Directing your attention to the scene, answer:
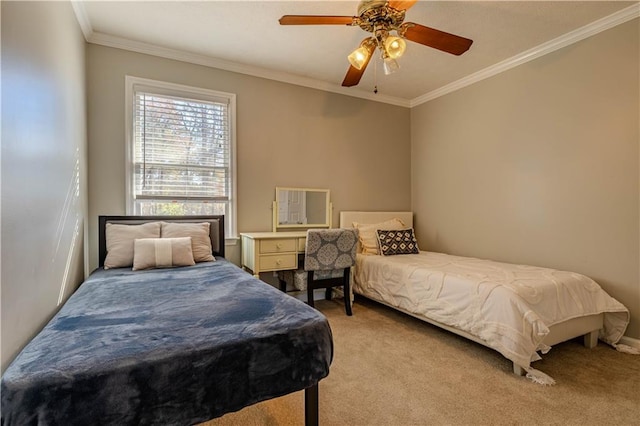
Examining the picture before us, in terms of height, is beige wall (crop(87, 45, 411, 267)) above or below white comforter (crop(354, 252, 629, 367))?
above

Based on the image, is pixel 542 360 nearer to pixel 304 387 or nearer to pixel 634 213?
pixel 634 213

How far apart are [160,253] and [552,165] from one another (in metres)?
3.60

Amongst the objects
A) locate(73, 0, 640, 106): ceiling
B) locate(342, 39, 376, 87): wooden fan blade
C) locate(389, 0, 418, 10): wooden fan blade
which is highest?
locate(73, 0, 640, 106): ceiling

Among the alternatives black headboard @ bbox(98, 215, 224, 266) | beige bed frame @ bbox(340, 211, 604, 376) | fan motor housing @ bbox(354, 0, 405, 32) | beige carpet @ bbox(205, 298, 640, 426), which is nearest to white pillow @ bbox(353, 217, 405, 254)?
beige bed frame @ bbox(340, 211, 604, 376)

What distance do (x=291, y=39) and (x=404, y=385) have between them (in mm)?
2930

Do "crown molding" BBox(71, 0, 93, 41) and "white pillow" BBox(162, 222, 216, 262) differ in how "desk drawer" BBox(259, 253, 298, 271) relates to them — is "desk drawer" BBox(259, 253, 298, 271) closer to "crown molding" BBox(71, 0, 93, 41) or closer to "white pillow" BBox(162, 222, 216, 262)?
"white pillow" BBox(162, 222, 216, 262)

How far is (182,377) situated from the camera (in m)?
1.05

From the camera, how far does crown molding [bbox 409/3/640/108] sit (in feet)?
8.36

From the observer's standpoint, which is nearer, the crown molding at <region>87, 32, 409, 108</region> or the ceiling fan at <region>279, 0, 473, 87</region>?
the ceiling fan at <region>279, 0, 473, 87</region>

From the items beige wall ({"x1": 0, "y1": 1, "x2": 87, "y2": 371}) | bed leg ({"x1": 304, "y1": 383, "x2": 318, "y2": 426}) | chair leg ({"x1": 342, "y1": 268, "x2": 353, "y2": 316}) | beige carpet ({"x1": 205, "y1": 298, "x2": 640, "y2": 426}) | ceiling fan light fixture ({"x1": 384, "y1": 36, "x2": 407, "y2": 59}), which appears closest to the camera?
beige wall ({"x1": 0, "y1": 1, "x2": 87, "y2": 371})

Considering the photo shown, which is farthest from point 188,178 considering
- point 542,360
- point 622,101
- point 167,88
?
point 622,101

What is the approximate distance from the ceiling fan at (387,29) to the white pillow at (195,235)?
1.83 metres

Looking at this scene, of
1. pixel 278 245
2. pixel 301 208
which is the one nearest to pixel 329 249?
pixel 278 245

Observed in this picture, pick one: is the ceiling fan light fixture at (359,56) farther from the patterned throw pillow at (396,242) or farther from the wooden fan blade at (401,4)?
the patterned throw pillow at (396,242)
